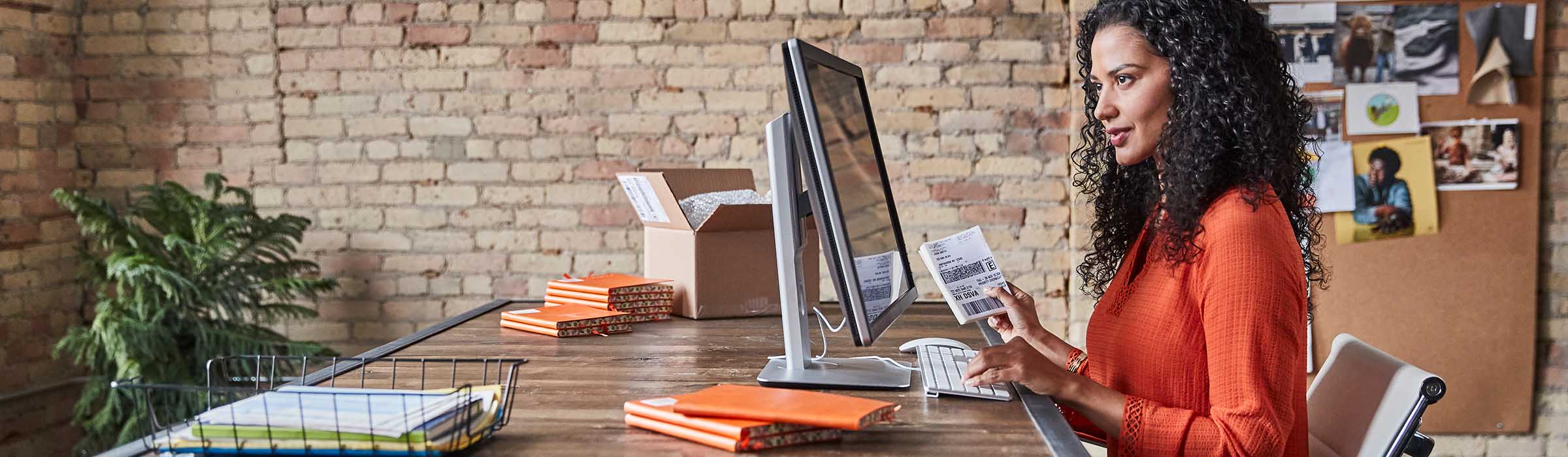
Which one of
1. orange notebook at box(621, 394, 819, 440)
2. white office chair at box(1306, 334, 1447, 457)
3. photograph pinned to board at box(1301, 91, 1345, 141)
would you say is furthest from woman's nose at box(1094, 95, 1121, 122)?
photograph pinned to board at box(1301, 91, 1345, 141)

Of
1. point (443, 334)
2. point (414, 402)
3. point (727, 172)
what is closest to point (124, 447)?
point (414, 402)

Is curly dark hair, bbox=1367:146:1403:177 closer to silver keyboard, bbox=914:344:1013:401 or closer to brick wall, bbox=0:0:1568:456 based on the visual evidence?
brick wall, bbox=0:0:1568:456

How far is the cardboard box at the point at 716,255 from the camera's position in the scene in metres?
2.24

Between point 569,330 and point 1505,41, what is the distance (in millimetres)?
2920

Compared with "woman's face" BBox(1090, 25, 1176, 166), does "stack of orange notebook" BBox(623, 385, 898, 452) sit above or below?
below

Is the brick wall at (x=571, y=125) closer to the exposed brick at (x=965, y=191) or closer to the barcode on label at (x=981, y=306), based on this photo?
the exposed brick at (x=965, y=191)

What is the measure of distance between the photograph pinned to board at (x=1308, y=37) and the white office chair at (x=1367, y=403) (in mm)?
1718

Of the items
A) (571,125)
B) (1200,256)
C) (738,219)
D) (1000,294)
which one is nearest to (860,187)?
(1000,294)

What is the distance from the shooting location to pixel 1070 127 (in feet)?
11.2

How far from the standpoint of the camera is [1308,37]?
3.22m

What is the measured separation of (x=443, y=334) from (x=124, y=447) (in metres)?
0.94

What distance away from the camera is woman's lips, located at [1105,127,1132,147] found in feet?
4.98

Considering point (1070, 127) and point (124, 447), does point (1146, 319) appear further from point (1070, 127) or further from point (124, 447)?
point (1070, 127)

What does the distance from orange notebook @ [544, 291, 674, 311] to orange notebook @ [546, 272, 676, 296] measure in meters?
0.02
